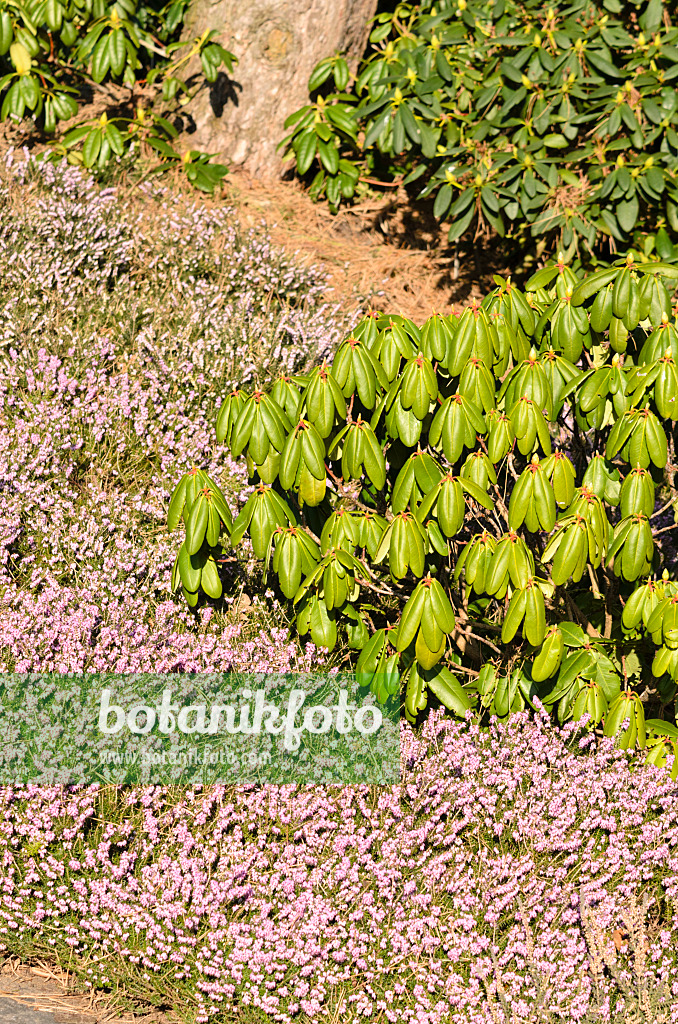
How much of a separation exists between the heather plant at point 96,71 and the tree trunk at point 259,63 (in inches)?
4.6

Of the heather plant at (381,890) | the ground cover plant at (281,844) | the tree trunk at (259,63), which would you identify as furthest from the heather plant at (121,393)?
Result: the tree trunk at (259,63)

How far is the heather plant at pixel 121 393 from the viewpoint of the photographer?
3.14 meters

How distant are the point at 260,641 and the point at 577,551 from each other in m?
1.15

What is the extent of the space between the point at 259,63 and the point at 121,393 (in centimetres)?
277

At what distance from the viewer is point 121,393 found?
3895mm

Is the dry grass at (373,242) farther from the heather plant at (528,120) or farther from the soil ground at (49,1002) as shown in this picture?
the soil ground at (49,1002)

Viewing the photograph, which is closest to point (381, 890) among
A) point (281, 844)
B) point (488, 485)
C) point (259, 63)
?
point (281, 844)

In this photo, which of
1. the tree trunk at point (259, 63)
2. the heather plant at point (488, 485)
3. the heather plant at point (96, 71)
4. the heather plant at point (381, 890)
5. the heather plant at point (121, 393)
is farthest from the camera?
the tree trunk at point (259, 63)

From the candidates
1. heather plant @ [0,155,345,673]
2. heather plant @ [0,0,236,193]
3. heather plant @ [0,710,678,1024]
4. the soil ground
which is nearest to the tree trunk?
heather plant @ [0,0,236,193]

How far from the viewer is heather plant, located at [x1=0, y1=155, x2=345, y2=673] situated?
123 inches

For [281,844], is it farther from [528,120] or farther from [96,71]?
[96,71]

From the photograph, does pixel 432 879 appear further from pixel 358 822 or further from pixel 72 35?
pixel 72 35

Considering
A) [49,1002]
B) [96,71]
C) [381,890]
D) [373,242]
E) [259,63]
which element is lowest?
[49,1002]

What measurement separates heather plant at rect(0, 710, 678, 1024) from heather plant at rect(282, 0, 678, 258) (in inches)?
120
